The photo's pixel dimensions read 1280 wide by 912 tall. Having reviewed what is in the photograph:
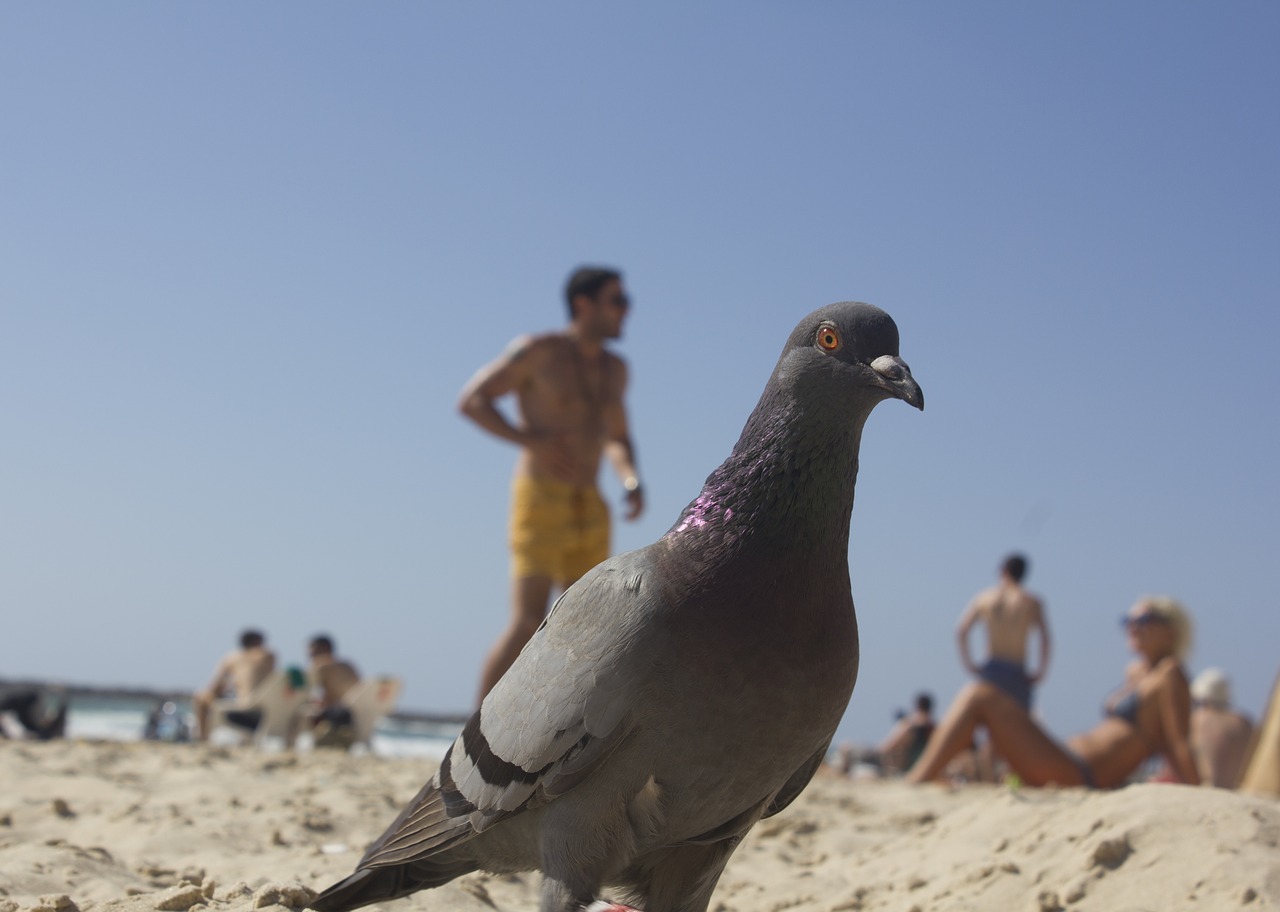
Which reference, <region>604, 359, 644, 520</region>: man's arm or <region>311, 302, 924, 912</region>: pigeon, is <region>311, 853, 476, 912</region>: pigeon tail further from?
<region>604, 359, 644, 520</region>: man's arm

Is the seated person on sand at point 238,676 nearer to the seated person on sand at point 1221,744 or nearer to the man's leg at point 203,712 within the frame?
the man's leg at point 203,712

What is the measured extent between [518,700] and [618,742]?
33cm

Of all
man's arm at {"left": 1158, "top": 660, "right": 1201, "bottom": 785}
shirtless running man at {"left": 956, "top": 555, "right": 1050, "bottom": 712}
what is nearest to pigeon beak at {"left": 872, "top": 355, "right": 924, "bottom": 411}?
man's arm at {"left": 1158, "top": 660, "right": 1201, "bottom": 785}

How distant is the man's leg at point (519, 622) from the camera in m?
5.13

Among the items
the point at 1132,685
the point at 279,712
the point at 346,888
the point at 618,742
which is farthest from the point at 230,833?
the point at 279,712

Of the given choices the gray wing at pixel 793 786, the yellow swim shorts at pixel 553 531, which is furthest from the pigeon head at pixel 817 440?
the yellow swim shorts at pixel 553 531

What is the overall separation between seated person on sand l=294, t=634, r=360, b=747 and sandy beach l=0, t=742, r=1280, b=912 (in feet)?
12.6

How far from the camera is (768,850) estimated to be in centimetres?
471

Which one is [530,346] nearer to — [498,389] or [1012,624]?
[498,389]

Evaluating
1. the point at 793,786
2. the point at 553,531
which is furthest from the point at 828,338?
the point at 553,531

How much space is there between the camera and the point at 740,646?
217 cm

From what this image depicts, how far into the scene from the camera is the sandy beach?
10.00 ft

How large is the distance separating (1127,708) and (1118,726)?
0.11 metres

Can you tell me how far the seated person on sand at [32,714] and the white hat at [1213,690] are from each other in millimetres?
8895
